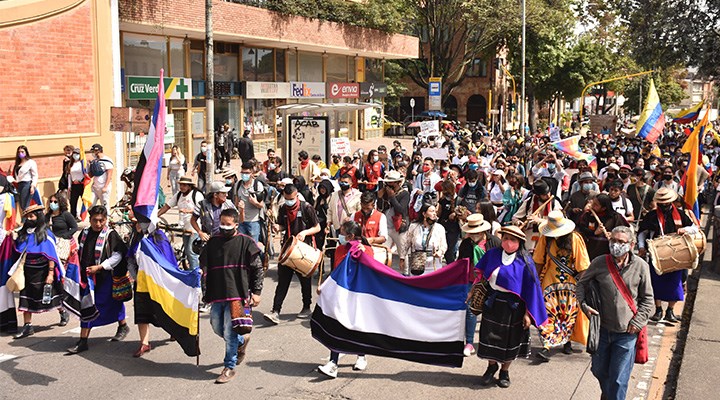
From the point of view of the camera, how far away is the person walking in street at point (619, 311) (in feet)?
21.1

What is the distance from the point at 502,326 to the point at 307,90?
2943 centimetres

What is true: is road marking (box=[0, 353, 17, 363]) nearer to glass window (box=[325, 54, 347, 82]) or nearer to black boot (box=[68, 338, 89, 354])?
black boot (box=[68, 338, 89, 354])

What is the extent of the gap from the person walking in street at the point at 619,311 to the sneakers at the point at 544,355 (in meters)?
1.80

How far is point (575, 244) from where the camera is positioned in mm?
8375

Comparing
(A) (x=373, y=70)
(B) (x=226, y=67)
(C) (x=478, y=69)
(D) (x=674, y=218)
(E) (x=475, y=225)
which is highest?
(C) (x=478, y=69)

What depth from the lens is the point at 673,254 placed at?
9.03m

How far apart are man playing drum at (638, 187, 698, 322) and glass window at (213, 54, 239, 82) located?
72.2ft

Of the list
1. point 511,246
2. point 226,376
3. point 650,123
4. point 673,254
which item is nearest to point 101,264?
point 226,376

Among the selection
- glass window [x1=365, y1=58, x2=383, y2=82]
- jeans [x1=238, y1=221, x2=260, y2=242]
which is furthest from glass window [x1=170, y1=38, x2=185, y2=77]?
glass window [x1=365, y1=58, x2=383, y2=82]

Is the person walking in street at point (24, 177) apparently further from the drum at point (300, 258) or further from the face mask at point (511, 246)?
the face mask at point (511, 246)

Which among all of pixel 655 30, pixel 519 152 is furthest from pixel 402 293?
pixel 519 152

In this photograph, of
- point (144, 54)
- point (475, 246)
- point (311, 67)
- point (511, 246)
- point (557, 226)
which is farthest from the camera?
point (311, 67)

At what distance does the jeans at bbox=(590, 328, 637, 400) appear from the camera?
646 cm

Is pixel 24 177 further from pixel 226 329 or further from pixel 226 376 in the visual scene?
pixel 226 376
